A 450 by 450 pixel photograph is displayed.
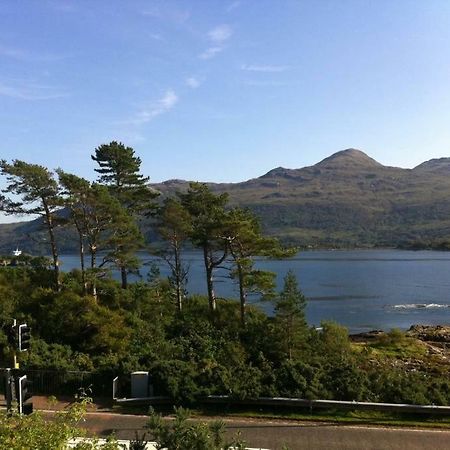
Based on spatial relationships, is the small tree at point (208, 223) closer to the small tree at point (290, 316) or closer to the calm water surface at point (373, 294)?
the small tree at point (290, 316)

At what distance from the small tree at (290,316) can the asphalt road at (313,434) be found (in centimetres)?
1011

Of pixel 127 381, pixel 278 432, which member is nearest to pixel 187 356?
pixel 127 381

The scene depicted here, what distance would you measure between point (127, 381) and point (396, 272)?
13336 centimetres

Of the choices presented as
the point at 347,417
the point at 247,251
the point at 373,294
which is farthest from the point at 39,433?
the point at 373,294

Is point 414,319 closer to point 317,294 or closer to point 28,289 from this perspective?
point 317,294

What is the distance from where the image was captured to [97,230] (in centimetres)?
3178

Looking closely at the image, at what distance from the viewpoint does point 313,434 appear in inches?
707

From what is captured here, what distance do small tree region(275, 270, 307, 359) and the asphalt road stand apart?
1011 cm

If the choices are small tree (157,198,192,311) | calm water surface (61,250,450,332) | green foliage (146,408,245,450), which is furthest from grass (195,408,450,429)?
calm water surface (61,250,450,332)

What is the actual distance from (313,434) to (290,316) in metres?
11.3

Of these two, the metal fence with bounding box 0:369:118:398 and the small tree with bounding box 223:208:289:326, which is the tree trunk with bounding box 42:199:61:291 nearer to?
the metal fence with bounding box 0:369:118:398

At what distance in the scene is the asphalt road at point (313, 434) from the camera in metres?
17.0

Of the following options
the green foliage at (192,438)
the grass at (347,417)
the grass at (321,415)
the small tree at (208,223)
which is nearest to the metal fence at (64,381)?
the grass at (321,415)

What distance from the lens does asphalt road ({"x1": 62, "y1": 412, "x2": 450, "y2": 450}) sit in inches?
669
